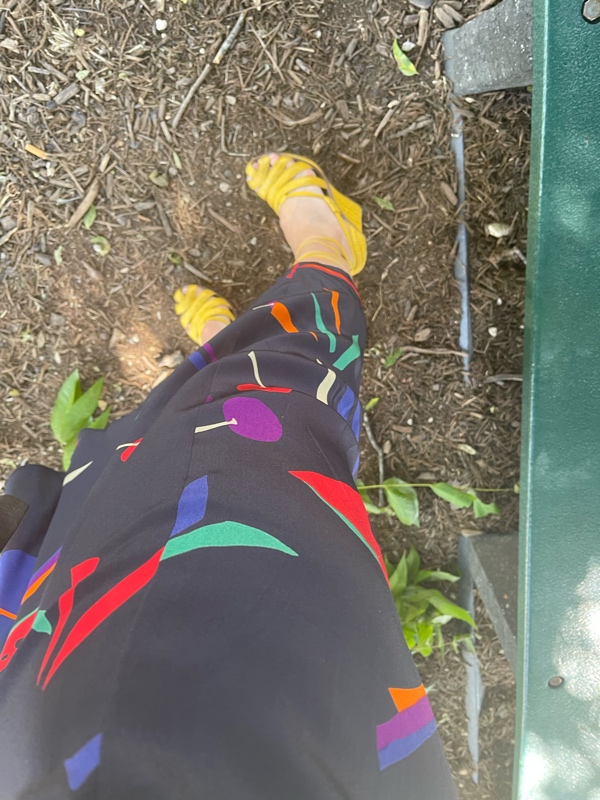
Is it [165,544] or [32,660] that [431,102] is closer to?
[165,544]

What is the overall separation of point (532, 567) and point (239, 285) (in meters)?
1.06

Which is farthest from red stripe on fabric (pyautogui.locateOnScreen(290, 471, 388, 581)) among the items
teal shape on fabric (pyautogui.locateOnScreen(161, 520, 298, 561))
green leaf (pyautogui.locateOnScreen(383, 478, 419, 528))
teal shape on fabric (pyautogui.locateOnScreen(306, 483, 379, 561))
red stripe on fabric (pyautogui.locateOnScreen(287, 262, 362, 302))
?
green leaf (pyautogui.locateOnScreen(383, 478, 419, 528))

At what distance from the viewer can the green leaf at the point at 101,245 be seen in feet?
4.99

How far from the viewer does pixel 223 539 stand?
0.67 m

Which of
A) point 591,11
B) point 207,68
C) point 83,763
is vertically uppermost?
point 207,68

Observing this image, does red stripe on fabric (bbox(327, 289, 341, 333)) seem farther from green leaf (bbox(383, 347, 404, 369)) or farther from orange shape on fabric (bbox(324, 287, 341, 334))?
green leaf (bbox(383, 347, 404, 369))

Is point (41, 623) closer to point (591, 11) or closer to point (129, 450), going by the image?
point (129, 450)

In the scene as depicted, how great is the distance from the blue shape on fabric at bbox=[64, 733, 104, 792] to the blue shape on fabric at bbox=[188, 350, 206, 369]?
637 millimetres

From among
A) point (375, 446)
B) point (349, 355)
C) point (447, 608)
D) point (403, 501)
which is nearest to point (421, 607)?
point (447, 608)

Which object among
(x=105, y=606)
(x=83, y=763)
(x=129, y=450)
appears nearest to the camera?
(x=83, y=763)

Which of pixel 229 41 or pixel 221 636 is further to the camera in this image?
pixel 229 41

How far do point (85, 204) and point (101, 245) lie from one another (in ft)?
0.38

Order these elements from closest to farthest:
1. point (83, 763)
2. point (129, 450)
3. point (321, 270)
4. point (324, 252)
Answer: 1. point (83, 763)
2. point (129, 450)
3. point (321, 270)
4. point (324, 252)

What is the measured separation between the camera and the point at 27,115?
1.45 metres
